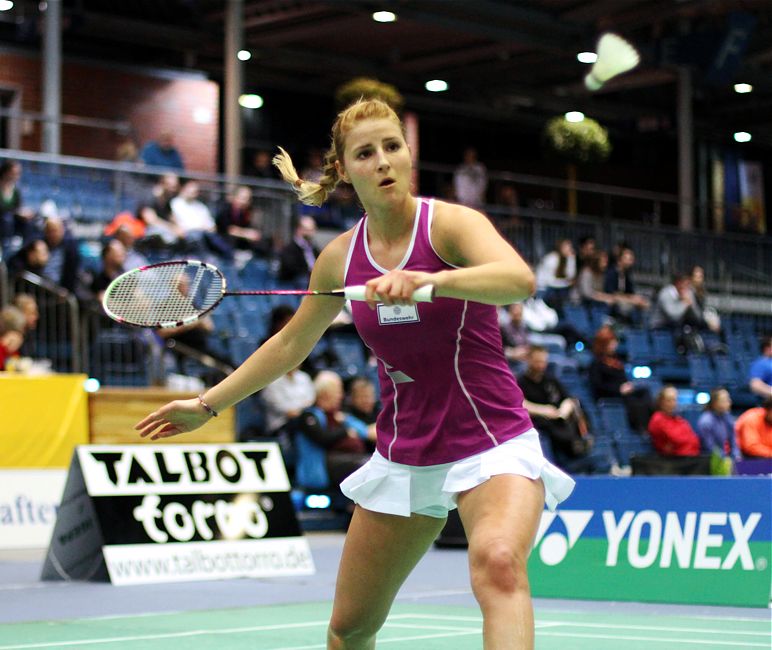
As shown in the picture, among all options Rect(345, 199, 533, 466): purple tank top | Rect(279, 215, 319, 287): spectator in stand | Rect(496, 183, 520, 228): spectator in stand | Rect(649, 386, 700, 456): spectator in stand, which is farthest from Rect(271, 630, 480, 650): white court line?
Rect(496, 183, 520, 228): spectator in stand

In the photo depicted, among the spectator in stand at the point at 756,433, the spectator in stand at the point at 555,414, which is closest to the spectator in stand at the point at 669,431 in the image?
the spectator in stand at the point at 555,414

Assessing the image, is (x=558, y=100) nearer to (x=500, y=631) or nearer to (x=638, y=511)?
(x=638, y=511)

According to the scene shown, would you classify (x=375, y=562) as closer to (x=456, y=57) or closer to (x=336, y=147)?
(x=336, y=147)

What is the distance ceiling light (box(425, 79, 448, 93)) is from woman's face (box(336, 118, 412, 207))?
842 inches

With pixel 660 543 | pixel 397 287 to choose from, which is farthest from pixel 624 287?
A: pixel 397 287

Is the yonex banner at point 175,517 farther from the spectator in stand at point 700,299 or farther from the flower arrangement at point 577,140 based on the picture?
the flower arrangement at point 577,140

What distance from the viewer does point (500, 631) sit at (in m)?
3.34

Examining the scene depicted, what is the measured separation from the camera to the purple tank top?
375 cm

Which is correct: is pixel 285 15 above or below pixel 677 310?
above

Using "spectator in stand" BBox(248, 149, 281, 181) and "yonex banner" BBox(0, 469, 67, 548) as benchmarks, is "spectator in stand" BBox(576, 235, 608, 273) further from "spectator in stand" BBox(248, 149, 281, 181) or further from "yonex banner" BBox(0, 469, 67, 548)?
"yonex banner" BBox(0, 469, 67, 548)

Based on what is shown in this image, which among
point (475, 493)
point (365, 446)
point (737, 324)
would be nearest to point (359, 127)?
point (475, 493)

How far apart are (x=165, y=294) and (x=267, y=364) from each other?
96 cm

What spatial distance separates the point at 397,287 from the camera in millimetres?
3273

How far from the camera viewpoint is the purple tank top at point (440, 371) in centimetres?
375
